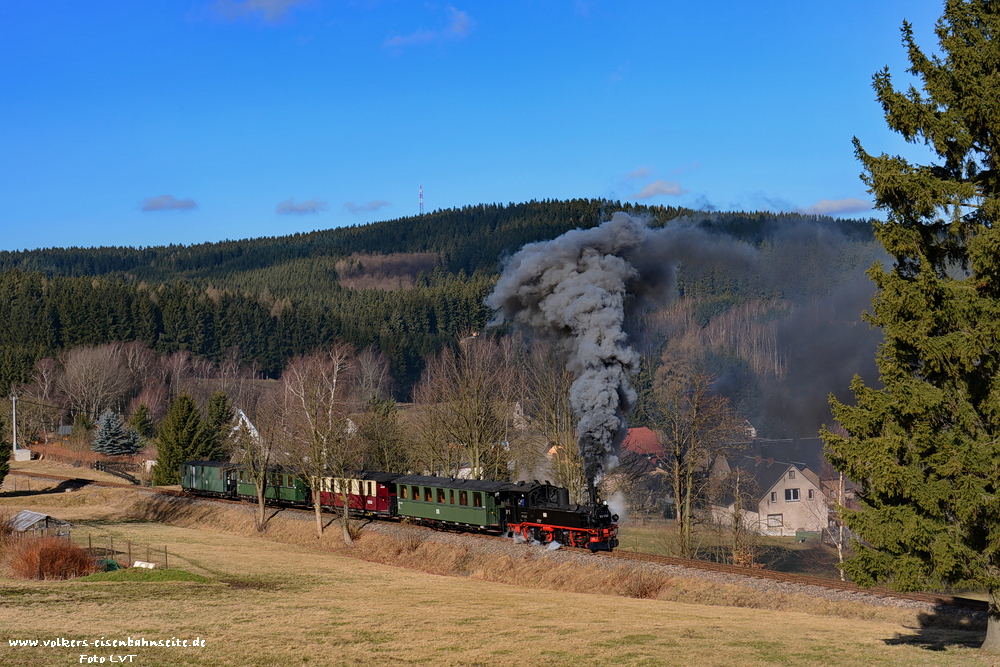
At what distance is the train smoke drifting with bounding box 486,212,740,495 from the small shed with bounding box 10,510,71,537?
20.0 m

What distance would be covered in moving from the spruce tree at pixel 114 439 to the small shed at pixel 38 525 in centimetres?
4529

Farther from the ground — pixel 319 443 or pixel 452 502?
pixel 319 443

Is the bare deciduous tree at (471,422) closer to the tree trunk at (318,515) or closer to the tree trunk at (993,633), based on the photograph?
the tree trunk at (318,515)

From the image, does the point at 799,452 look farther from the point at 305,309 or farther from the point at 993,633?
the point at 305,309

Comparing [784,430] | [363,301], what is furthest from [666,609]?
[363,301]

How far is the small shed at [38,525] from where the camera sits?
103ft

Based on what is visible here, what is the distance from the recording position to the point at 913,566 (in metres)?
15.3

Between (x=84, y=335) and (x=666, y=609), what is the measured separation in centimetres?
11639

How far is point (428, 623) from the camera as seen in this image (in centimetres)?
2223

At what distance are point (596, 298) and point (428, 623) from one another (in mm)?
17187

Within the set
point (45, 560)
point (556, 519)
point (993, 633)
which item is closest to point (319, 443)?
point (556, 519)

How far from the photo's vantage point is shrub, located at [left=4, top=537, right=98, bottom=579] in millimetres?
28031

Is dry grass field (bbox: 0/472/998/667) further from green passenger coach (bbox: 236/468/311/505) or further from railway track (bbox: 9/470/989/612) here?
green passenger coach (bbox: 236/468/311/505)

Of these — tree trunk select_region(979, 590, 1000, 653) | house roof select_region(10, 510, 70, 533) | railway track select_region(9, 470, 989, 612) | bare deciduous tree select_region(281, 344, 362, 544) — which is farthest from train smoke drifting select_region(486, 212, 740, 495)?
house roof select_region(10, 510, 70, 533)
